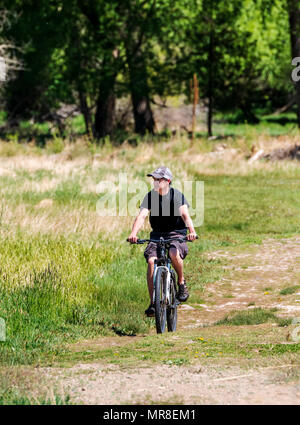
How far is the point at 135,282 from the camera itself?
36.4 ft

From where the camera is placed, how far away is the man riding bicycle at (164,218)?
334 inches

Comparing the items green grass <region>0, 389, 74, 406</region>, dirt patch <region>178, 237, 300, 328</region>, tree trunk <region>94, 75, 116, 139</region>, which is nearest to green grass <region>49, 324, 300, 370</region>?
green grass <region>0, 389, 74, 406</region>

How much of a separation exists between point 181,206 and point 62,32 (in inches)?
981

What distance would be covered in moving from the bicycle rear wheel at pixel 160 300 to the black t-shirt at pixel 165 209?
22.5 inches

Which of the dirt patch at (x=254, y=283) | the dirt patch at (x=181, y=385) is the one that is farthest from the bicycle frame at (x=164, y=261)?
the dirt patch at (x=181, y=385)

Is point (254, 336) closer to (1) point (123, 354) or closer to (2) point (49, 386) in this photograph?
(1) point (123, 354)

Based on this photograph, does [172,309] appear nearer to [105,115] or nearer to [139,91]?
[139,91]

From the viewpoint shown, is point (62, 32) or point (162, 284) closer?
point (162, 284)

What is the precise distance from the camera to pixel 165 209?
28.3 ft

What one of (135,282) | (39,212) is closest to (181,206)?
(135,282)

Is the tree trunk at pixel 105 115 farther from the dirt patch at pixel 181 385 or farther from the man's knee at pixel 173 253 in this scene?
the dirt patch at pixel 181 385

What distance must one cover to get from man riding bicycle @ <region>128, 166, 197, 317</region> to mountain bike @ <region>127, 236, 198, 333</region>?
0.08m

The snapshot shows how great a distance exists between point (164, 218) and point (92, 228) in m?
5.93
